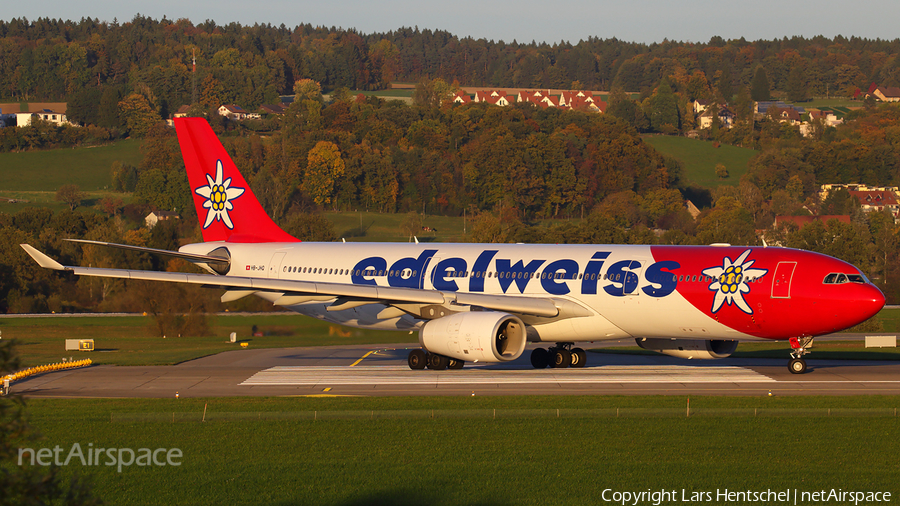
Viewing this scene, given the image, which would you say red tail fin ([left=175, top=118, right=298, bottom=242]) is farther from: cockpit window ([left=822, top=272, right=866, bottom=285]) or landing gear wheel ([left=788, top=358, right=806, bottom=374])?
cockpit window ([left=822, top=272, right=866, bottom=285])

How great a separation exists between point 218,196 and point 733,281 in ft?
73.2

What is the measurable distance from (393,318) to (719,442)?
1719cm

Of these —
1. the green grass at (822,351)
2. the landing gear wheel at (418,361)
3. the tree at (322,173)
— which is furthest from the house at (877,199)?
the landing gear wheel at (418,361)

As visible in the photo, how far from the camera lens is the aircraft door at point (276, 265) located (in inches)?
1495

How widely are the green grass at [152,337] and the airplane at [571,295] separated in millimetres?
8702

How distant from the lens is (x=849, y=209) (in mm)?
174500

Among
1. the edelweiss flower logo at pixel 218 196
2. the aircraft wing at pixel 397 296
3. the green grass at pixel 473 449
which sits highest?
the edelweiss flower logo at pixel 218 196

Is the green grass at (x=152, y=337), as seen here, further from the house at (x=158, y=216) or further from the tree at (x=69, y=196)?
the tree at (x=69, y=196)

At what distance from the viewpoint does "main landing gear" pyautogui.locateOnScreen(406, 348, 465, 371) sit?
3331 cm

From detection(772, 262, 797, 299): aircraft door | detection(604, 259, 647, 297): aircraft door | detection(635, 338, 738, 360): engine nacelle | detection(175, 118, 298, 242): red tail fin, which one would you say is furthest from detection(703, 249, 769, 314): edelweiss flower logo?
detection(175, 118, 298, 242): red tail fin

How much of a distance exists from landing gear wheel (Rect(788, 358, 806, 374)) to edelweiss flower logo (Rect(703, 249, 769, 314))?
170 inches

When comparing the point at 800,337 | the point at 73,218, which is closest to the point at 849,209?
the point at 73,218

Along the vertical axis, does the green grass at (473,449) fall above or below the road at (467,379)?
above

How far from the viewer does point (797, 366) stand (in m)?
31.4
